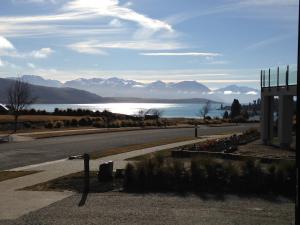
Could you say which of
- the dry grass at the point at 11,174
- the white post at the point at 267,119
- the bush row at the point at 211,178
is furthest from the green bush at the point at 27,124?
the bush row at the point at 211,178

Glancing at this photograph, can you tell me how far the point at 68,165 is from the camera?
64.4 ft

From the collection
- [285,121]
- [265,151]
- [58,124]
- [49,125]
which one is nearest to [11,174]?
→ [265,151]

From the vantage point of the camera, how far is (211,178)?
13.9m

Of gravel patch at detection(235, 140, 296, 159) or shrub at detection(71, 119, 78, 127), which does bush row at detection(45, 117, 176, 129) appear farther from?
gravel patch at detection(235, 140, 296, 159)

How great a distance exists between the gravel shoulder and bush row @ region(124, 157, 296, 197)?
2.96ft

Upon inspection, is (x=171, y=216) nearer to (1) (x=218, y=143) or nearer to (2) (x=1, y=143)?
(1) (x=218, y=143)

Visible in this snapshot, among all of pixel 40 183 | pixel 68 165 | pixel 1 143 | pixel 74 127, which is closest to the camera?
pixel 40 183

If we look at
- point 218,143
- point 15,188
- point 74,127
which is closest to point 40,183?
point 15,188

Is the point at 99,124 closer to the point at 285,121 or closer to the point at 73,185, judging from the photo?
the point at 285,121

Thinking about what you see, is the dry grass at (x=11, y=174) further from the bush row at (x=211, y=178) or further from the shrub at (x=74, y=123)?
the shrub at (x=74, y=123)

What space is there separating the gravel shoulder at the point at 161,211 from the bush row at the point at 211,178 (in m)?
0.90

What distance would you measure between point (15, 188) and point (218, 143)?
13130mm

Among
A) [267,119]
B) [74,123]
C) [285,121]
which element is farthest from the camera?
[74,123]

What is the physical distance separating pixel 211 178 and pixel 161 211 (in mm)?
3162
